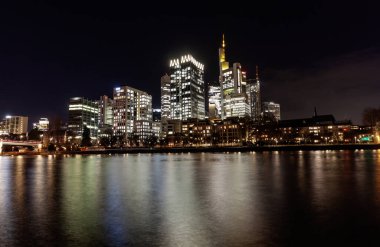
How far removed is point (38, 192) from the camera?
20.8 meters

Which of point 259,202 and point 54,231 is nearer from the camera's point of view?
point 54,231

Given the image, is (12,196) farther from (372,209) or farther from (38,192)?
(372,209)

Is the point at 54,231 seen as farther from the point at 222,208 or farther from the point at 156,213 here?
the point at 222,208

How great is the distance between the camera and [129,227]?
11.3 m

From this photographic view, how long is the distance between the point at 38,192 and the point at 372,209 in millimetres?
18814

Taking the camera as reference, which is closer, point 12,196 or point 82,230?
point 82,230

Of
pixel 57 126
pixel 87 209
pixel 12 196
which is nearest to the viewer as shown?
pixel 87 209

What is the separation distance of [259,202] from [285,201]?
131 cm

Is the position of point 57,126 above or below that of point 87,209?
above

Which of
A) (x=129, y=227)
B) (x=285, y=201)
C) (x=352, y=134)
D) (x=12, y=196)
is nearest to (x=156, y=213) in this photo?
(x=129, y=227)

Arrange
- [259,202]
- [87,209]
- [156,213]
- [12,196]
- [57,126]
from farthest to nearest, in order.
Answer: [57,126], [12,196], [259,202], [87,209], [156,213]

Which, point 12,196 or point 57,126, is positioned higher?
point 57,126

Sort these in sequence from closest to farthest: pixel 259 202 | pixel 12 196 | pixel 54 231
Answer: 1. pixel 54 231
2. pixel 259 202
3. pixel 12 196

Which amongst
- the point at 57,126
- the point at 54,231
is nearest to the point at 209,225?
the point at 54,231
